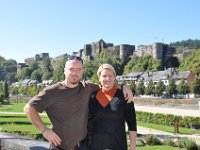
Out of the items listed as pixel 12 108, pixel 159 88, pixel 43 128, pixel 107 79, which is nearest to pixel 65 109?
pixel 43 128

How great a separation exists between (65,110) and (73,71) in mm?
451

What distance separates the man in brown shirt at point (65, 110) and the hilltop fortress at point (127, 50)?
120918 mm

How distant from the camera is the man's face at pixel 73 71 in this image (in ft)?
14.4

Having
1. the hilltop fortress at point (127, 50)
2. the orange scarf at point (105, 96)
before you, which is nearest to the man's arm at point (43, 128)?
the orange scarf at point (105, 96)

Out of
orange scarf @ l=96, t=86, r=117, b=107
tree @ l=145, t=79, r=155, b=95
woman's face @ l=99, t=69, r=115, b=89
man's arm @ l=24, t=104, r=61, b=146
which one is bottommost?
tree @ l=145, t=79, r=155, b=95

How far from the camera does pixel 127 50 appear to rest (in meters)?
142

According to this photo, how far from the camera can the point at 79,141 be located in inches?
174

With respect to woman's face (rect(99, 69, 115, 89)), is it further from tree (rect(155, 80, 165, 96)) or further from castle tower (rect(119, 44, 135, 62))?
castle tower (rect(119, 44, 135, 62))

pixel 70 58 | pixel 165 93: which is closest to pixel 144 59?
pixel 165 93

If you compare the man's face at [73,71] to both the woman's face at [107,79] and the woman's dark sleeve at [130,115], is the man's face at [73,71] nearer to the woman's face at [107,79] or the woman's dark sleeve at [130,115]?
the woman's face at [107,79]

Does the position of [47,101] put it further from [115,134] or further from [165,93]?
[165,93]

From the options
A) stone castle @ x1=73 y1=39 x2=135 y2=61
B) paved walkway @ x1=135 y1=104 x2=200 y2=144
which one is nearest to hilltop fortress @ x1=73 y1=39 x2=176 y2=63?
stone castle @ x1=73 y1=39 x2=135 y2=61

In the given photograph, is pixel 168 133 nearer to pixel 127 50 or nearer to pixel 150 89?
pixel 150 89

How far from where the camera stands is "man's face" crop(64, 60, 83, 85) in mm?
4398
